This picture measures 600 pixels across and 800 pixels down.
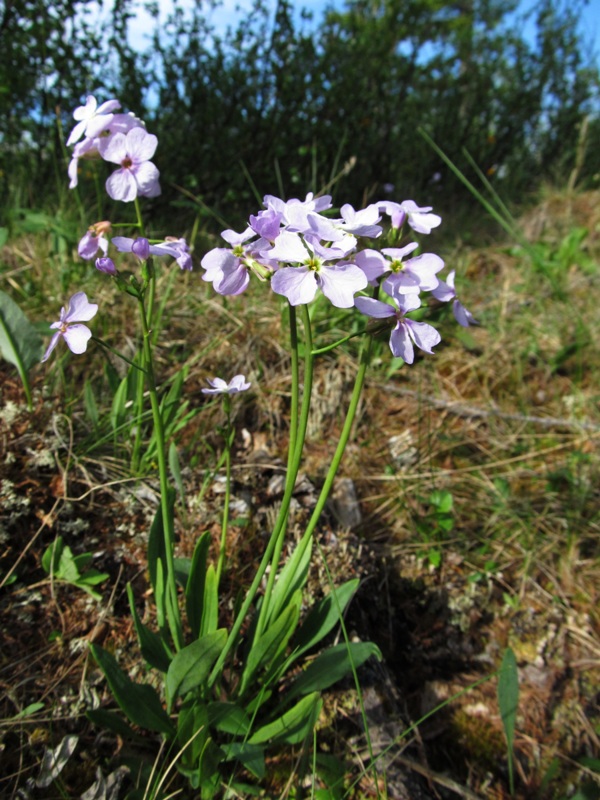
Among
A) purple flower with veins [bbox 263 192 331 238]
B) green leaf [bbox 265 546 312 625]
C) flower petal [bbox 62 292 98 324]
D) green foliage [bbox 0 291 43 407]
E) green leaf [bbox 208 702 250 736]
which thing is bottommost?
green leaf [bbox 208 702 250 736]

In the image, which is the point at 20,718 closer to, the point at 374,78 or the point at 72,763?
the point at 72,763

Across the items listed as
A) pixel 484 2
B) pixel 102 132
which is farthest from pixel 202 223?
pixel 484 2

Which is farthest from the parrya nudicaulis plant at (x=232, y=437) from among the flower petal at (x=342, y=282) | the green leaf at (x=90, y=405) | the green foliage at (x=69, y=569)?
the green leaf at (x=90, y=405)

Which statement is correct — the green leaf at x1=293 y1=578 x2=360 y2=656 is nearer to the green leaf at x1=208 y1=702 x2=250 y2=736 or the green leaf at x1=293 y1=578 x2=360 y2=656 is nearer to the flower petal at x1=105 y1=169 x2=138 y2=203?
the green leaf at x1=208 y1=702 x2=250 y2=736

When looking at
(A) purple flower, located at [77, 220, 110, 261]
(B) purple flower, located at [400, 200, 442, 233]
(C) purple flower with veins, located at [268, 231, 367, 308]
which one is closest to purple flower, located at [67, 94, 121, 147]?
(A) purple flower, located at [77, 220, 110, 261]

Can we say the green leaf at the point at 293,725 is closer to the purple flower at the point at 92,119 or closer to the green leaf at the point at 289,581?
the green leaf at the point at 289,581

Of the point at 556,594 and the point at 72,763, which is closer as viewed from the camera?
the point at 72,763
